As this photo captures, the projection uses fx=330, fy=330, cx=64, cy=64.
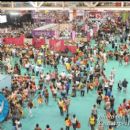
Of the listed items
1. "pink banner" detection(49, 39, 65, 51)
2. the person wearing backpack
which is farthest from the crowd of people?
"pink banner" detection(49, 39, 65, 51)

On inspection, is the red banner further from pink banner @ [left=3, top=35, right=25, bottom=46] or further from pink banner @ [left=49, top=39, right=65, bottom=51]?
pink banner @ [left=3, top=35, right=25, bottom=46]

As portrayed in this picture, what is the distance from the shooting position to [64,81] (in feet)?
58.3

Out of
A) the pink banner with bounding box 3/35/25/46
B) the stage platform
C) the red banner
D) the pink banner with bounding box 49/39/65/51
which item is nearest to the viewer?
the stage platform

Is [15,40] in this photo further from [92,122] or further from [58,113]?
[92,122]

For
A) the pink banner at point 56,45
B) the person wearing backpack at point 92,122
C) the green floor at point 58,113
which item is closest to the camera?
the person wearing backpack at point 92,122

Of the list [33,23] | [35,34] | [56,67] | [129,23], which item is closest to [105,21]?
[129,23]

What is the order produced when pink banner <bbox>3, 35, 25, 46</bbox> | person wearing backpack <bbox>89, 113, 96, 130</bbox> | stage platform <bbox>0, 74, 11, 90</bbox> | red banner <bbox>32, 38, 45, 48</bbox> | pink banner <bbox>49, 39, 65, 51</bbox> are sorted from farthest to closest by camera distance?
pink banner <bbox>3, 35, 25, 46</bbox> → red banner <bbox>32, 38, 45, 48</bbox> → pink banner <bbox>49, 39, 65, 51</bbox> → stage platform <bbox>0, 74, 11, 90</bbox> → person wearing backpack <bbox>89, 113, 96, 130</bbox>

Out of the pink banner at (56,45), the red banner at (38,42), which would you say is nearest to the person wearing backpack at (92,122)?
the pink banner at (56,45)

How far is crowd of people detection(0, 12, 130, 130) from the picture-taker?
14203 mm

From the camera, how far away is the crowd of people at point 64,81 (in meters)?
14.2

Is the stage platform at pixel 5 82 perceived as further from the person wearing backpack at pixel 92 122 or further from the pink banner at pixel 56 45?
the pink banner at pixel 56 45

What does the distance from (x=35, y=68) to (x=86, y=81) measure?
150 inches

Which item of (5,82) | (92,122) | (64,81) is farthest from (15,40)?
(92,122)

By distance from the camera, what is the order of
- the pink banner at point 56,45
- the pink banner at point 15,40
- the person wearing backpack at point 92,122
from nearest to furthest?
the person wearing backpack at point 92,122 < the pink banner at point 56,45 < the pink banner at point 15,40
